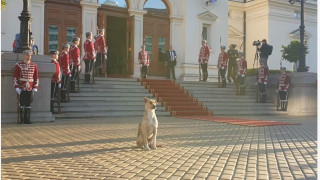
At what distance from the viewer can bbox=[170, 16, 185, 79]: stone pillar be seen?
23297 millimetres

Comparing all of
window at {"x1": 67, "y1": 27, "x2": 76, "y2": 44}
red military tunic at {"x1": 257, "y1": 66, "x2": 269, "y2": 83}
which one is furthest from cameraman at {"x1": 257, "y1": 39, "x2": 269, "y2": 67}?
window at {"x1": 67, "y1": 27, "x2": 76, "y2": 44}

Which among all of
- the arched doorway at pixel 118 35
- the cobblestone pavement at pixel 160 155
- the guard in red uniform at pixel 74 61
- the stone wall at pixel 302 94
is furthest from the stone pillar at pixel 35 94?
the stone wall at pixel 302 94

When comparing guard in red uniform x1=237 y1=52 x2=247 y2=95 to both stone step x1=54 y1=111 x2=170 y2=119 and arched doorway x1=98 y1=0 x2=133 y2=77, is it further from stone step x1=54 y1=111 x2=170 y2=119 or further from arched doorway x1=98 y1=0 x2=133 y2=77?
arched doorway x1=98 y1=0 x2=133 y2=77

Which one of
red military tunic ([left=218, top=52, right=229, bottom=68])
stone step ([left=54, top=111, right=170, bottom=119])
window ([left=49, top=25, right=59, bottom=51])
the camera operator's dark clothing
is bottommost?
stone step ([left=54, top=111, right=170, bottom=119])

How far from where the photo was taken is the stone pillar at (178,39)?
76.4 feet

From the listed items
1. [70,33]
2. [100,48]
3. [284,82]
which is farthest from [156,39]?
[284,82]

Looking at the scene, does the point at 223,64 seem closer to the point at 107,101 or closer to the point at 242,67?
the point at 242,67

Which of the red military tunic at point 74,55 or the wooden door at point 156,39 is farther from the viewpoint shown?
the wooden door at point 156,39

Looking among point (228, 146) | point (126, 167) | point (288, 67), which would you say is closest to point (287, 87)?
point (228, 146)

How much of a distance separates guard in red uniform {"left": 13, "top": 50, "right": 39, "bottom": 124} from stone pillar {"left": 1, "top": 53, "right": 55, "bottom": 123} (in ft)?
1.49

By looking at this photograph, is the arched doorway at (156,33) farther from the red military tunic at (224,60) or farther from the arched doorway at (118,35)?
the red military tunic at (224,60)

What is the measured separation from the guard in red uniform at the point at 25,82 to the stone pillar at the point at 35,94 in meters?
0.45

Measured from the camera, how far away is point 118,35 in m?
23.8

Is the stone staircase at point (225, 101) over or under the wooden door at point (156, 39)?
under
